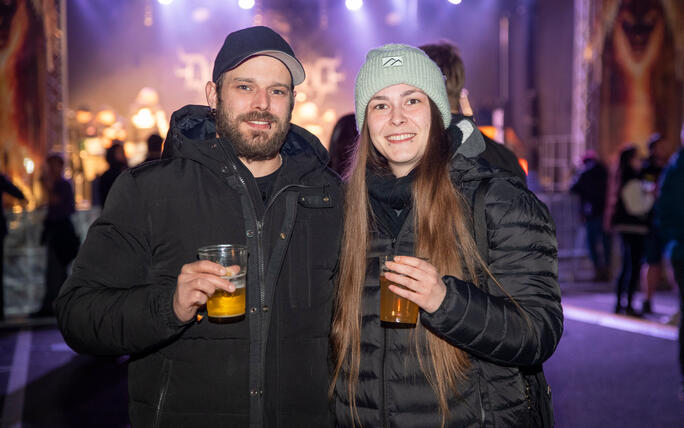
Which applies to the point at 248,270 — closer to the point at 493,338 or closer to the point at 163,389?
the point at 163,389

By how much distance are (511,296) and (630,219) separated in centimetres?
621

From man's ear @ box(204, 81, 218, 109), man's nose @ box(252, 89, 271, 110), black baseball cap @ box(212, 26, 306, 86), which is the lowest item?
man's nose @ box(252, 89, 271, 110)

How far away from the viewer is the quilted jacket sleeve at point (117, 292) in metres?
1.92

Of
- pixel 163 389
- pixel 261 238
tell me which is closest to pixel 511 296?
pixel 261 238

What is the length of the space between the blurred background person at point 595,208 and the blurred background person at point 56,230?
7675mm

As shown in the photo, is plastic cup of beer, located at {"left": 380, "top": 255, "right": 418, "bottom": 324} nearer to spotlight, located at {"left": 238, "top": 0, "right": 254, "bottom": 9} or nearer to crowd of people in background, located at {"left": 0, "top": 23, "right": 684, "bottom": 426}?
crowd of people in background, located at {"left": 0, "top": 23, "right": 684, "bottom": 426}

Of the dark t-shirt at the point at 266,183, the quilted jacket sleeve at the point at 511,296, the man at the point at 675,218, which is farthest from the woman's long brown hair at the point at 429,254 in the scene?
the man at the point at 675,218

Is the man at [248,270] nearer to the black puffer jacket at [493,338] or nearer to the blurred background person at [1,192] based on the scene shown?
the black puffer jacket at [493,338]

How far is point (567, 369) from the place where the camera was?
5469 mm

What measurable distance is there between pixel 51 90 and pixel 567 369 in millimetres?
9057

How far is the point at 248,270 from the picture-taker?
2.12 metres

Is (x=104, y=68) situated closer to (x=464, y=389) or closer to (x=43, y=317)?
(x=43, y=317)

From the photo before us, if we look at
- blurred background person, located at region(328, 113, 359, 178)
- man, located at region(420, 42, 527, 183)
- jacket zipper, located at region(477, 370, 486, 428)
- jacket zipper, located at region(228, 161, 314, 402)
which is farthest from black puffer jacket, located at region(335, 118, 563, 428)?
blurred background person, located at region(328, 113, 359, 178)

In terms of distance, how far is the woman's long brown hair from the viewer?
2018 mm
